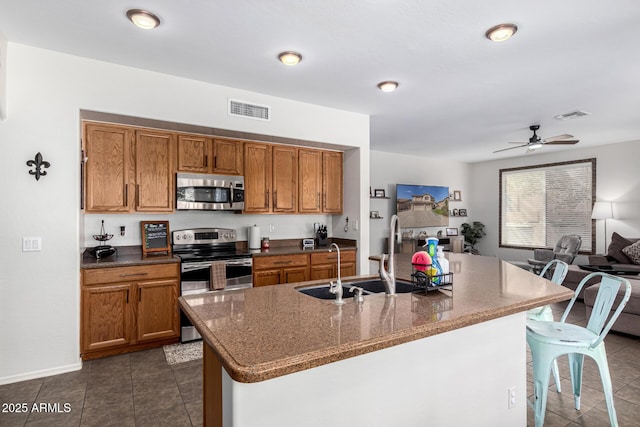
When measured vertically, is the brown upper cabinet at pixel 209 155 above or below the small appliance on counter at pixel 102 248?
above

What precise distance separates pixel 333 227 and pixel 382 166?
8.26 ft

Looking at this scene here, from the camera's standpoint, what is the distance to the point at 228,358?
41.9 inches

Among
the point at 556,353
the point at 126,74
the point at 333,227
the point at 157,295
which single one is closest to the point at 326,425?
the point at 556,353

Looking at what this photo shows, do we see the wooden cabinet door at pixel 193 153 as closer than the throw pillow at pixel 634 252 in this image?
Yes

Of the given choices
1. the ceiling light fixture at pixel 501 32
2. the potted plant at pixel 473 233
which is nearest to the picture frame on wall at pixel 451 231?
the potted plant at pixel 473 233

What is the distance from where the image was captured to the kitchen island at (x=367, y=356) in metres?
1.17

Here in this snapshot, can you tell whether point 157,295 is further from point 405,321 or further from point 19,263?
point 405,321

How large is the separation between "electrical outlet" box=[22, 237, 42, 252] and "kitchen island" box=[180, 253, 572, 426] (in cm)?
196

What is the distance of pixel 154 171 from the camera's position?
11.8ft

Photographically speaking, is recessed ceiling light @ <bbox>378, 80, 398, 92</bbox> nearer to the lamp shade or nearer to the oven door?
the oven door

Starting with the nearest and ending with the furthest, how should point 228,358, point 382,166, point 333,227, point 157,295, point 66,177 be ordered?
1. point 228,358
2. point 66,177
3. point 157,295
4. point 333,227
5. point 382,166

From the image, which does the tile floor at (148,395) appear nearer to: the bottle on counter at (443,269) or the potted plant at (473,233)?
the bottle on counter at (443,269)

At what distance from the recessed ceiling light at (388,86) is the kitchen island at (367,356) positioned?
2152 mm

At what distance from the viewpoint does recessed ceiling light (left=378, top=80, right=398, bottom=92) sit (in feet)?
11.3
